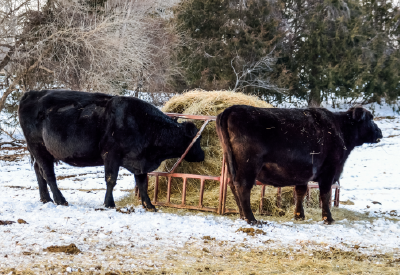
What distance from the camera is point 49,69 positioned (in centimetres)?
1853

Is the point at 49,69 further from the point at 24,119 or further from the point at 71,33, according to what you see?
the point at 24,119

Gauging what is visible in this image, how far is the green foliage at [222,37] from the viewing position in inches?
968

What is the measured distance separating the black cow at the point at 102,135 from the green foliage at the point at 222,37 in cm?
Answer: 1691

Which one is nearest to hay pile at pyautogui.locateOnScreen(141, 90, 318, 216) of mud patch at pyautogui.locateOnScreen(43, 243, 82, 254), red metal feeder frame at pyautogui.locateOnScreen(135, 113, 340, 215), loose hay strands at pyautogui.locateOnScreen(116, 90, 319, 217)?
loose hay strands at pyautogui.locateOnScreen(116, 90, 319, 217)

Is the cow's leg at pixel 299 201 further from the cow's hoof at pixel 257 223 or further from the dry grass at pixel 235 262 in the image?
the dry grass at pixel 235 262

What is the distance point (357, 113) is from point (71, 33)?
14.6 meters

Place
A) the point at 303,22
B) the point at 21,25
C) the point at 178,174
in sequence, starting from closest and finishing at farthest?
the point at 178,174
the point at 21,25
the point at 303,22

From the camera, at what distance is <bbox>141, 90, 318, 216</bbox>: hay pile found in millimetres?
7133

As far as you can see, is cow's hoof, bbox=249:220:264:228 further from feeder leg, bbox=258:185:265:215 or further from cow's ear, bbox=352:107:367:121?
cow's ear, bbox=352:107:367:121

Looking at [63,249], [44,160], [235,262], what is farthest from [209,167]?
[63,249]

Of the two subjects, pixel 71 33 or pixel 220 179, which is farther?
pixel 71 33

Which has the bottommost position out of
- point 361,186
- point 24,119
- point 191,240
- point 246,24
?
point 361,186

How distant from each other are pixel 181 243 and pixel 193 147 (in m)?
2.54

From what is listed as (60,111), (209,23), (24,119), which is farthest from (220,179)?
(209,23)
